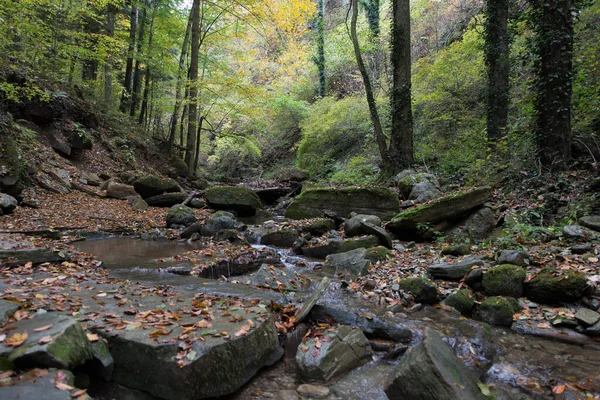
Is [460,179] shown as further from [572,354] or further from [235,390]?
[235,390]

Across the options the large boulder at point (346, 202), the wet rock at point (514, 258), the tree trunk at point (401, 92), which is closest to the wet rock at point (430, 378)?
the wet rock at point (514, 258)

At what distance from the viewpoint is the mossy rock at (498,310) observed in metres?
4.29

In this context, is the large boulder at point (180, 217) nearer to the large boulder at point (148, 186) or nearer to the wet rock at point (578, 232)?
the large boulder at point (148, 186)

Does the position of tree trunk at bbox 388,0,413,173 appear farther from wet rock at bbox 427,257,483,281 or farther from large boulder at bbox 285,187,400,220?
wet rock at bbox 427,257,483,281

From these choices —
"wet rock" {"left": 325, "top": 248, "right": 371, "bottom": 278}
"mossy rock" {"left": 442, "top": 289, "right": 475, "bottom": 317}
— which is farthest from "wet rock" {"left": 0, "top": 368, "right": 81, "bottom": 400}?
"wet rock" {"left": 325, "top": 248, "right": 371, "bottom": 278}

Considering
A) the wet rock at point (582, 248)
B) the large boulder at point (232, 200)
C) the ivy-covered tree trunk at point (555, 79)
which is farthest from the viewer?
the large boulder at point (232, 200)

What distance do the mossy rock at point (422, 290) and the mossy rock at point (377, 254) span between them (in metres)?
1.56

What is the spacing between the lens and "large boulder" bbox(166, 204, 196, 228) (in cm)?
1000

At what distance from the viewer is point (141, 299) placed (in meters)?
4.05

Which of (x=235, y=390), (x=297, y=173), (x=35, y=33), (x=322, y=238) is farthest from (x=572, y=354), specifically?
(x=35, y=33)

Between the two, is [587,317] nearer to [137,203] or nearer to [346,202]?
[346,202]

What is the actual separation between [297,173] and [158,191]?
7213mm

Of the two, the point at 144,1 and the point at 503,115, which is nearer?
the point at 503,115

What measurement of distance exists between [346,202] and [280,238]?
2.55 metres
